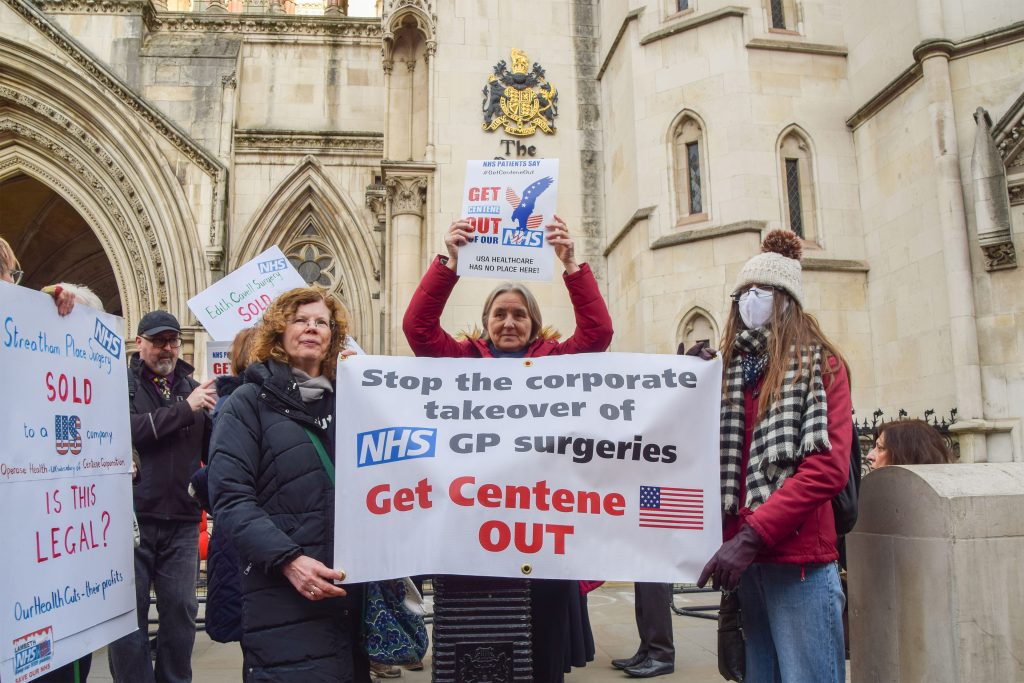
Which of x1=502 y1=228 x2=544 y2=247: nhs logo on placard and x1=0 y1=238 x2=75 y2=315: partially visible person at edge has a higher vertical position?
x1=502 y1=228 x2=544 y2=247: nhs logo on placard

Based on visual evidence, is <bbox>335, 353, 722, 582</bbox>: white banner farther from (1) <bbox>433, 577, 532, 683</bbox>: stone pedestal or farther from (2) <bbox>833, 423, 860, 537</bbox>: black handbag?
(2) <bbox>833, 423, 860, 537</bbox>: black handbag

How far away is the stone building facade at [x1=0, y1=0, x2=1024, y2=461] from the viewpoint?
8.73 metres

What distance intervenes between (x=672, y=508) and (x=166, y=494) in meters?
2.59

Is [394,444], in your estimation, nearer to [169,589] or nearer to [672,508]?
[672,508]

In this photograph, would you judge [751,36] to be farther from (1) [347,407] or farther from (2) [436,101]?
(1) [347,407]

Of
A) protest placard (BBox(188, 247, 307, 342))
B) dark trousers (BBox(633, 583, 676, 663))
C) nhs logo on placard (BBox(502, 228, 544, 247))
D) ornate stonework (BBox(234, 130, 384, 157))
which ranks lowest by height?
dark trousers (BBox(633, 583, 676, 663))

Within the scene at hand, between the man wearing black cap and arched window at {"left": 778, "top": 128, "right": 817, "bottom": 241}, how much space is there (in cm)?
808

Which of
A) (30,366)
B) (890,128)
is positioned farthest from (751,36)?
(30,366)

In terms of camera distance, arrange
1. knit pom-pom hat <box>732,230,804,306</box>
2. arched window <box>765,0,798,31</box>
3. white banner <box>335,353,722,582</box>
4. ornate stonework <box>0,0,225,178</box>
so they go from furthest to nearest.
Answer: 1. ornate stonework <box>0,0,225,178</box>
2. arched window <box>765,0,798,31</box>
3. white banner <box>335,353,722,582</box>
4. knit pom-pom hat <box>732,230,804,306</box>

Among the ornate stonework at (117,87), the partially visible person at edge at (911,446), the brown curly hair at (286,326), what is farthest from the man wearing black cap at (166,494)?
the ornate stonework at (117,87)

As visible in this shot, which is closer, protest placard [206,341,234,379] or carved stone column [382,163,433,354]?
protest placard [206,341,234,379]

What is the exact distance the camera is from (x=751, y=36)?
9.99m

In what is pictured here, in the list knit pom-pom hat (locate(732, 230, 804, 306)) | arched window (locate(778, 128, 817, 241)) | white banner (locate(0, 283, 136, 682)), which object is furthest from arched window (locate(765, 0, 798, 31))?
A: white banner (locate(0, 283, 136, 682))

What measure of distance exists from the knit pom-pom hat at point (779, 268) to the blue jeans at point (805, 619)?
0.92 metres
